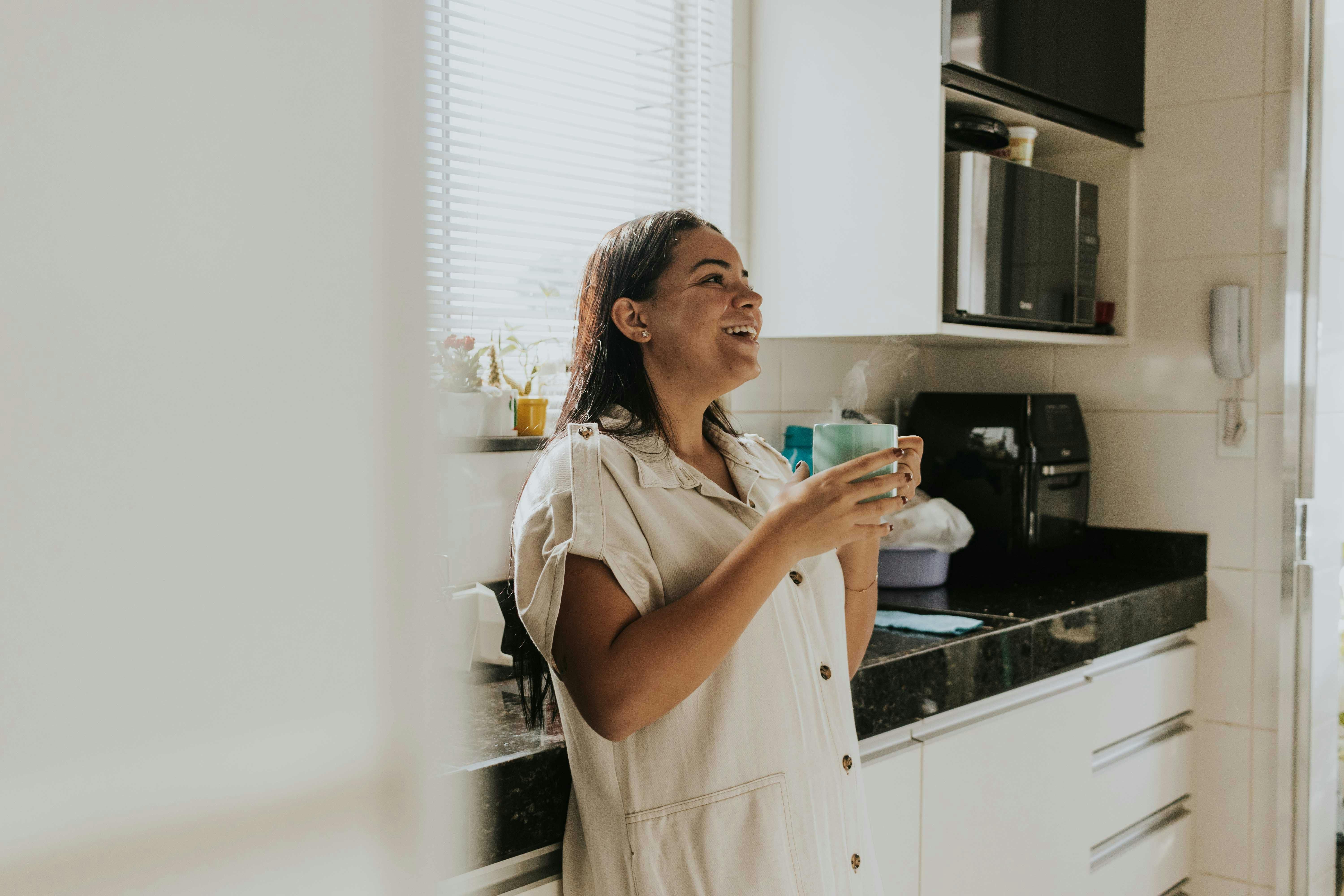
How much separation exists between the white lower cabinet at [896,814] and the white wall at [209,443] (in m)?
1.30

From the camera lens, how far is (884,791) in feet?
4.64

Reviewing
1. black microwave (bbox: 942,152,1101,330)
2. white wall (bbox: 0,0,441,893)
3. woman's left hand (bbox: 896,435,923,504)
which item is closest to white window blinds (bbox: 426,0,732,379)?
black microwave (bbox: 942,152,1101,330)

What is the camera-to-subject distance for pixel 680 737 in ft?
3.18

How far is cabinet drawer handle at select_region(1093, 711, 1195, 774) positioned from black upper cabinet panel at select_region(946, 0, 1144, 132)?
1222mm

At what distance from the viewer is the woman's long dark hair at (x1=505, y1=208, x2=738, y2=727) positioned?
3.66ft

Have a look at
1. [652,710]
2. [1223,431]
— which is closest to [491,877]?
[652,710]

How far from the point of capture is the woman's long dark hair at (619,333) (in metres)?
1.11

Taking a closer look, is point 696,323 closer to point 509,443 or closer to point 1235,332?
point 509,443

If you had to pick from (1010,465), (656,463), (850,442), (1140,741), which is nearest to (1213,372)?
(1010,465)

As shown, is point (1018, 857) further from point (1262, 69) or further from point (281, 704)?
point (281, 704)

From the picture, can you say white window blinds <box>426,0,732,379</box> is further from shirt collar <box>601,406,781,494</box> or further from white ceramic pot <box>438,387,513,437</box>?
shirt collar <box>601,406,781,494</box>

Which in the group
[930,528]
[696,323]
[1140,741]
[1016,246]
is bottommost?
[1140,741]

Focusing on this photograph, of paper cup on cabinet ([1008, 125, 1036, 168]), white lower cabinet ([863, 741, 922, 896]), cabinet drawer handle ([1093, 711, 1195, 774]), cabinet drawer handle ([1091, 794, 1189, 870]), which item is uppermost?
paper cup on cabinet ([1008, 125, 1036, 168])

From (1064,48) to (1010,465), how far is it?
82 centimetres
